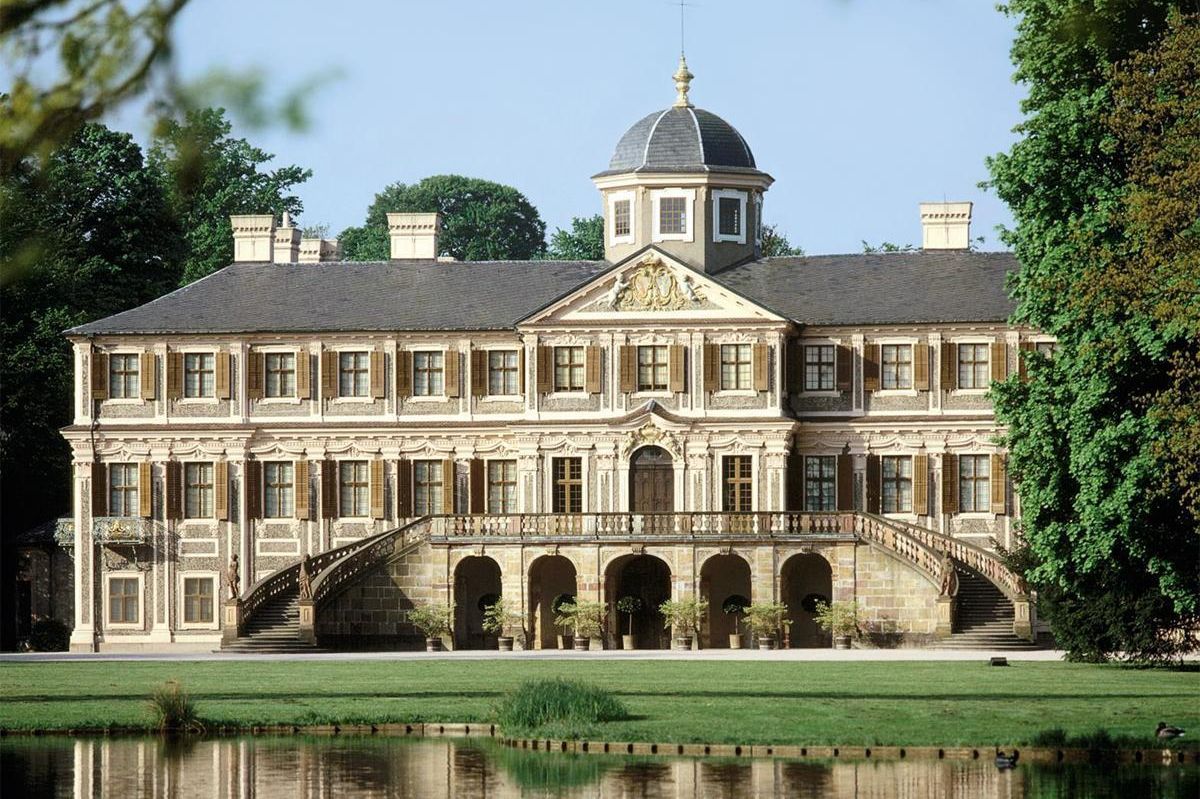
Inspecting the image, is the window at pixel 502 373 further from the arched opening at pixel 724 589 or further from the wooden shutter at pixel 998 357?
the wooden shutter at pixel 998 357

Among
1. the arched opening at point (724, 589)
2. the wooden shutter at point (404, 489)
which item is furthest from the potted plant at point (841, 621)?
the wooden shutter at point (404, 489)

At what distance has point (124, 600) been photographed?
5572 centimetres

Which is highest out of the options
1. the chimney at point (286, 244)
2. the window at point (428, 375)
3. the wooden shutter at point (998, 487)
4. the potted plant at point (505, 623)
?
the chimney at point (286, 244)

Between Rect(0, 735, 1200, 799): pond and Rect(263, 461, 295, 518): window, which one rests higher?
Rect(263, 461, 295, 518): window

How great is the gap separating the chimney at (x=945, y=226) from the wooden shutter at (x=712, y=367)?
696 cm

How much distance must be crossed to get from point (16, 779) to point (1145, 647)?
20.4 metres

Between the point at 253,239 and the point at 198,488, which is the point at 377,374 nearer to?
the point at 198,488

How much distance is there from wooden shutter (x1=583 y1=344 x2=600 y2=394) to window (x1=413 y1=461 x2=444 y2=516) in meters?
4.02

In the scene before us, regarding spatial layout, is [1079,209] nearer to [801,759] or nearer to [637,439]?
[801,759]

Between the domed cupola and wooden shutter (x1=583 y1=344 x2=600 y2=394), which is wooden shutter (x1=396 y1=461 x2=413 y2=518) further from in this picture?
the domed cupola

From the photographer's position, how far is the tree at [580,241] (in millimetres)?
93875

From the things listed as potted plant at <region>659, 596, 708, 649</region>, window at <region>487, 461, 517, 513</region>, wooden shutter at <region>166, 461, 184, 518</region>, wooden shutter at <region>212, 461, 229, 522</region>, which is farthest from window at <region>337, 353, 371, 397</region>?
potted plant at <region>659, 596, 708, 649</region>

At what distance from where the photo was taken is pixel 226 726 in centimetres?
2938

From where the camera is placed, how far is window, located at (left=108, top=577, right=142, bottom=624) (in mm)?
55531
